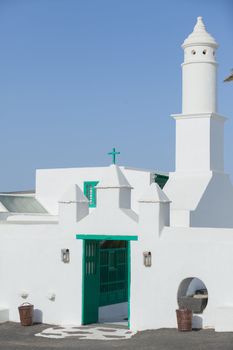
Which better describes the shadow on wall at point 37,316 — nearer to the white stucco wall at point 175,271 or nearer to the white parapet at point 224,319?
the white stucco wall at point 175,271

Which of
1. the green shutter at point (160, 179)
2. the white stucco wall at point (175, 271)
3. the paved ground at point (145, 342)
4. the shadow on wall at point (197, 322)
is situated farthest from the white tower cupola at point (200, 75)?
the paved ground at point (145, 342)

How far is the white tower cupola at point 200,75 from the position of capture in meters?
22.3

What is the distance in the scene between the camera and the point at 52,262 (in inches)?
768

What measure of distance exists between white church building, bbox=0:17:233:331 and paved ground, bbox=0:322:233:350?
613mm

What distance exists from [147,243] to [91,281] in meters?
2.44

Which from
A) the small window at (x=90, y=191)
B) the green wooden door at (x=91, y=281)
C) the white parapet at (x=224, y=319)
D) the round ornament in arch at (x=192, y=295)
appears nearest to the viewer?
the white parapet at (x=224, y=319)

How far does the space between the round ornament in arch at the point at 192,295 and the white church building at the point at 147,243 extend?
0.03 metres

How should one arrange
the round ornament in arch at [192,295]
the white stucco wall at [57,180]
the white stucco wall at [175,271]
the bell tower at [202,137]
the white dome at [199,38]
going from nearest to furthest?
the white stucco wall at [175,271], the round ornament in arch at [192,295], the bell tower at [202,137], the white dome at [199,38], the white stucco wall at [57,180]

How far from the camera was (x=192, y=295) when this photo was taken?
17922 mm

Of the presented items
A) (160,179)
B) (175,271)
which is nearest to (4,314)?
(175,271)

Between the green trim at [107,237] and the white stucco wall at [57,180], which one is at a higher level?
the white stucco wall at [57,180]

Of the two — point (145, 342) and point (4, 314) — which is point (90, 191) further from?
point (145, 342)

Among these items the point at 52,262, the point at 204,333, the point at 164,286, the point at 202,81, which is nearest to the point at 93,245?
the point at 52,262

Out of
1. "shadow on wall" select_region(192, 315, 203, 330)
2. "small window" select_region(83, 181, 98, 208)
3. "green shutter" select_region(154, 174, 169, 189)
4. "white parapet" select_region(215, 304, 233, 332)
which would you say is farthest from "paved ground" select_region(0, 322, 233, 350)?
"small window" select_region(83, 181, 98, 208)
